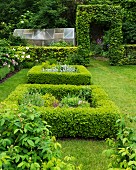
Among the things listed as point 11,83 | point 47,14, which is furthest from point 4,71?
point 47,14

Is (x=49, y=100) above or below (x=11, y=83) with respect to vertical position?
above

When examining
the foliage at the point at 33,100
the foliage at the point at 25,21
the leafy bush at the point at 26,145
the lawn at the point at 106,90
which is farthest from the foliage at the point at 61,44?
the leafy bush at the point at 26,145

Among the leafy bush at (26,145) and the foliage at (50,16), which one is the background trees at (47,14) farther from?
the leafy bush at (26,145)

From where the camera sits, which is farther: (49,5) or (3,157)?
(49,5)

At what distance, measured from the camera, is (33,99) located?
5.76m

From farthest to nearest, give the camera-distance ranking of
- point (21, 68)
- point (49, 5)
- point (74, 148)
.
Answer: point (49, 5)
point (21, 68)
point (74, 148)

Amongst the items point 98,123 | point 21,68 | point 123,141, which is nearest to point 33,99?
point 98,123

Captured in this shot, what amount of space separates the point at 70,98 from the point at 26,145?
3.76 m

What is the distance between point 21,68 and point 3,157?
10.5m

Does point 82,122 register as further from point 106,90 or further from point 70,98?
point 106,90

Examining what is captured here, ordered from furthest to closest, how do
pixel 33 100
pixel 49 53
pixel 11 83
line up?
pixel 49 53 → pixel 11 83 → pixel 33 100

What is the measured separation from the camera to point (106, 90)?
27.6 ft

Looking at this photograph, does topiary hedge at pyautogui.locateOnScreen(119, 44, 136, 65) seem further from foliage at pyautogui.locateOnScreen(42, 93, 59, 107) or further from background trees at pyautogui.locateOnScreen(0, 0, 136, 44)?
foliage at pyautogui.locateOnScreen(42, 93, 59, 107)

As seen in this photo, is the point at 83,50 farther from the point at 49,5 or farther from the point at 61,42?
the point at 49,5
